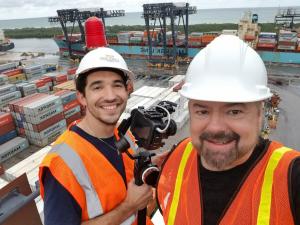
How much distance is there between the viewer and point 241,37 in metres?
42.7

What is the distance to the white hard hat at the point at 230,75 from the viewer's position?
5.94 ft

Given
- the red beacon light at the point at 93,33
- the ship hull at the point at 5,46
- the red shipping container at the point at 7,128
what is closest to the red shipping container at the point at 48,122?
the red shipping container at the point at 7,128

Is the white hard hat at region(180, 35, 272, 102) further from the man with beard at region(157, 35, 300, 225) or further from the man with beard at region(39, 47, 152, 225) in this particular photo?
the man with beard at region(39, 47, 152, 225)

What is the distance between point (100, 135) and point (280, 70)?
43.3 metres

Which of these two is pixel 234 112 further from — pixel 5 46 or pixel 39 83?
pixel 5 46

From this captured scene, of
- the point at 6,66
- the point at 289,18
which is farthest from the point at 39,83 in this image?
the point at 289,18

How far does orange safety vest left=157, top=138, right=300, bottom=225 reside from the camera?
1572 millimetres

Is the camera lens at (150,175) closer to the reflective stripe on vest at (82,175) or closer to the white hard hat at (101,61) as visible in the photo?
the reflective stripe on vest at (82,175)

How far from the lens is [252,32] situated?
44625mm

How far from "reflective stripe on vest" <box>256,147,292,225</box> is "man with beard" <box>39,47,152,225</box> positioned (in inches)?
45.2

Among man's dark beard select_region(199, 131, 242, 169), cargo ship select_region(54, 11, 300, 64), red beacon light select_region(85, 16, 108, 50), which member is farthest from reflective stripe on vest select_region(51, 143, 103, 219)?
cargo ship select_region(54, 11, 300, 64)

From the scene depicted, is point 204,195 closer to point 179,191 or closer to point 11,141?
point 179,191

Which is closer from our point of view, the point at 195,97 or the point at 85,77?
the point at 195,97

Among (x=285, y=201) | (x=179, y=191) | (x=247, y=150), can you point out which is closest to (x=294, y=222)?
(x=285, y=201)
